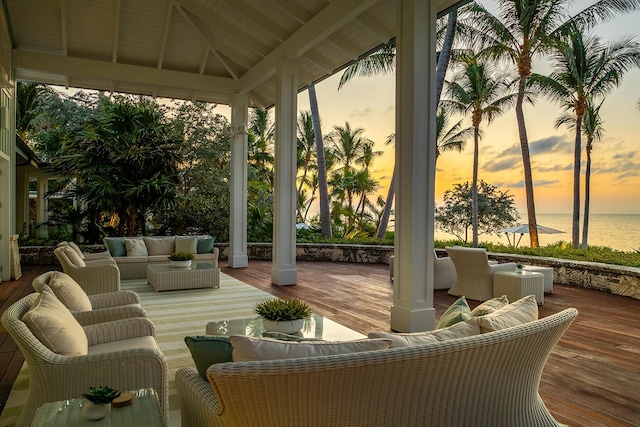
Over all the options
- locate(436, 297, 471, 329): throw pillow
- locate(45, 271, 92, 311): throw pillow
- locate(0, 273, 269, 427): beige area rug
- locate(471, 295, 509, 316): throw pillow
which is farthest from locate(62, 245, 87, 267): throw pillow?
locate(471, 295, 509, 316): throw pillow

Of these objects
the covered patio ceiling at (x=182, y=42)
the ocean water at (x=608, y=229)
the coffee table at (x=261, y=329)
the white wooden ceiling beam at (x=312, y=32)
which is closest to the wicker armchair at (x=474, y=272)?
the coffee table at (x=261, y=329)

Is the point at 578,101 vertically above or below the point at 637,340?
above

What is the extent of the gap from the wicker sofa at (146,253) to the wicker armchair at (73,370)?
5.69 m

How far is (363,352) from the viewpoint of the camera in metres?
1.40

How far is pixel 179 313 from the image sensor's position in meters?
5.27

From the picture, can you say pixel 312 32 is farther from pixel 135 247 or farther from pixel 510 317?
pixel 510 317

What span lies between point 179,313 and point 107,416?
380cm

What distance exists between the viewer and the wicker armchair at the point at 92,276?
202 inches

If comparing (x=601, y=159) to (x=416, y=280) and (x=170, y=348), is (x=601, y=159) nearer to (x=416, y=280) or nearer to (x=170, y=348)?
(x=416, y=280)

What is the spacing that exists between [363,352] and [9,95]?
8.74m

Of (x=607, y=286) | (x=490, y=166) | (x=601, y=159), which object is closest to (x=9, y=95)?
(x=607, y=286)

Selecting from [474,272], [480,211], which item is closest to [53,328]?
[474,272]

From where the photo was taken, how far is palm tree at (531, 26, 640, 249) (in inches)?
500

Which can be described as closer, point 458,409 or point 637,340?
point 458,409
